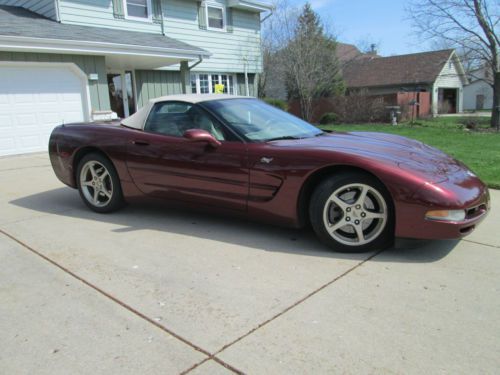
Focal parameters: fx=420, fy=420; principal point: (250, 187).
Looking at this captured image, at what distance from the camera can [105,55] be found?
36.9 ft

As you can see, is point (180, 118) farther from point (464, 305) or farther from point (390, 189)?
point (464, 305)

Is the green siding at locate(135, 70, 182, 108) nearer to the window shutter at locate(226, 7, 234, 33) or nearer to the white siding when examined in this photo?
the window shutter at locate(226, 7, 234, 33)

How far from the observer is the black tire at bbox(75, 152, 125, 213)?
468cm

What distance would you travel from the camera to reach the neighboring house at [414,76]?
33625 mm

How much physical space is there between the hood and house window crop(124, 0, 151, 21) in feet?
38.5

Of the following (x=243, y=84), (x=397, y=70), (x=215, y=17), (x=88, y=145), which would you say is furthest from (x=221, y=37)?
(x=397, y=70)

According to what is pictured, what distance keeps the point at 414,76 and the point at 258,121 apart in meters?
33.9

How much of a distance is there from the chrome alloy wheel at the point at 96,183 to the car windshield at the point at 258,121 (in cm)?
154

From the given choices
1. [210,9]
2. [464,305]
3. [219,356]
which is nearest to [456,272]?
[464,305]

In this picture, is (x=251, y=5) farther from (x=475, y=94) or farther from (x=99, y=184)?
(x=475, y=94)

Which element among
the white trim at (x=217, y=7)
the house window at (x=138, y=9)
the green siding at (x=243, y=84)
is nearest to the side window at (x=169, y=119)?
the house window at (x=138, y=9)

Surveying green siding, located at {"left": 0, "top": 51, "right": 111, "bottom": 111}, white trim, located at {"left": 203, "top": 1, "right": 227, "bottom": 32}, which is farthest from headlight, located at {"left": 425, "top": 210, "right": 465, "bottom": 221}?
white trim, located at {"left": 203, "top": 1, "right": 227, "bottom": 32}

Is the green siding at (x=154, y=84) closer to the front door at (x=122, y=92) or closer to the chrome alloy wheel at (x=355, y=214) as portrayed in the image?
the front door at (x=122, y=92)

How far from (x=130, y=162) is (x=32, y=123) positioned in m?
7.28
